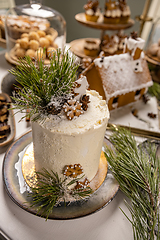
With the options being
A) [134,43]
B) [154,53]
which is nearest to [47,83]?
[134,43]

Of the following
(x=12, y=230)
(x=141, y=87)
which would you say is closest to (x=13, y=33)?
(x=141, y=87)

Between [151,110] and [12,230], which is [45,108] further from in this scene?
[151,110]

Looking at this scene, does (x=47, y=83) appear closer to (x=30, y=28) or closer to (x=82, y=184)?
(x=82, y=184)

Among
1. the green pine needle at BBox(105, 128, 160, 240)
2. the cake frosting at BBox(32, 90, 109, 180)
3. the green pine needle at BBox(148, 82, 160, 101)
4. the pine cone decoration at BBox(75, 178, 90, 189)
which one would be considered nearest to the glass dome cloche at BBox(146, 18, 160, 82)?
the green pine needle at BBox(148, 82, 160, 101)

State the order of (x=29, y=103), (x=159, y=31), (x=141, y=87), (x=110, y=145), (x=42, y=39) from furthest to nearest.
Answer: (x=159, y=31) < (x=42, y=39) < (x=141, y=87) < (x=110, y=145) < (x=29, y=103)

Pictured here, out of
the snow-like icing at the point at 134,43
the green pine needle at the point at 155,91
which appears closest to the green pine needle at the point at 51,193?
the snow-like icing at the point at 134,43

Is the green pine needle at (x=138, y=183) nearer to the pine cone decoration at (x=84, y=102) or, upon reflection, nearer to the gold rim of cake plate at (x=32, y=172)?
the gold rim of cake plate at (x=32, y=172)
